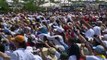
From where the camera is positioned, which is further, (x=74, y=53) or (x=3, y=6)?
(x=3, y=6)

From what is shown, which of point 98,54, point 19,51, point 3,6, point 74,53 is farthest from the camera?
point 3,6

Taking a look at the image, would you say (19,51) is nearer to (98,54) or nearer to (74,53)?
(74,53)

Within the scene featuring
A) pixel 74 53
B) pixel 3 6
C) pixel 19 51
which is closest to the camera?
pixel 19 51

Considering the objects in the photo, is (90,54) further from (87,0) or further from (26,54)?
(87,0)

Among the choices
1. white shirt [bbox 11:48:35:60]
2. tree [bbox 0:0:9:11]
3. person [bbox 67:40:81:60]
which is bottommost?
tree [bbox 0:0:9:11]

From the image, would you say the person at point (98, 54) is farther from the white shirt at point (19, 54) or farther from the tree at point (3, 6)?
the tree at point (3, 6)

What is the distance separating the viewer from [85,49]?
27.8 feet

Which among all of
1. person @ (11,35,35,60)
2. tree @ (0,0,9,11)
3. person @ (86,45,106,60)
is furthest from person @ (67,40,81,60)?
tree @ (0,0,9,11)

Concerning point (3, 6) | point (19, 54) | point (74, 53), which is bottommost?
point (3, 6)

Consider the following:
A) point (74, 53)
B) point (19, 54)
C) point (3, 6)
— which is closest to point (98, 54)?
point (74, 53)

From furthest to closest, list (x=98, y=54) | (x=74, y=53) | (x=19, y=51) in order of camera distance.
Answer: (x=74, y=53) → (x=98, y=54) → (x=19, y=51)

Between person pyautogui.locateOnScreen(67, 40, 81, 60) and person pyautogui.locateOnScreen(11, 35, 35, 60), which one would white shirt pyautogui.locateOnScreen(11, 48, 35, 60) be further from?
person pyautogui.locateOnScreen(67, 40, 81, 60)

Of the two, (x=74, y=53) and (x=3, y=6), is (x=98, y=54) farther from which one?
(x=3, y=6)

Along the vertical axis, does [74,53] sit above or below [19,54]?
below
